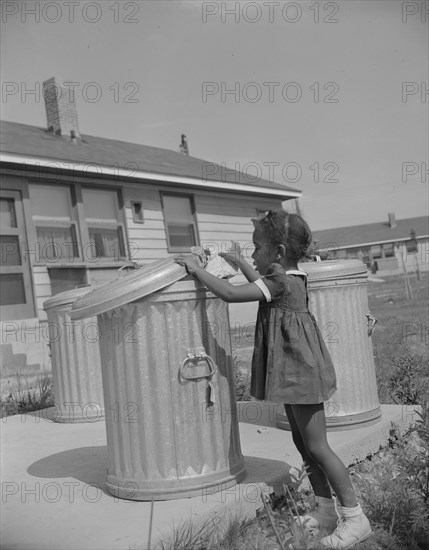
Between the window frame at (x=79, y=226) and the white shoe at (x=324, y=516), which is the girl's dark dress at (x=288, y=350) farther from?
the window frame at (x=79, y=226)

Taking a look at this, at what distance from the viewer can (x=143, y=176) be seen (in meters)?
12.3

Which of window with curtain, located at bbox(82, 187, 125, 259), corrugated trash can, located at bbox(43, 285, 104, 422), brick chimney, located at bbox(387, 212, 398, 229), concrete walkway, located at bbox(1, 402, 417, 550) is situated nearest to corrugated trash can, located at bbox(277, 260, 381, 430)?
concrete walkway, located at bbox(1, 402, 417, 550)

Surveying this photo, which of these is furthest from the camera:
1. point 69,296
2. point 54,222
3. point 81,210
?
point 81,210

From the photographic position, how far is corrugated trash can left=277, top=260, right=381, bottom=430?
4.32 meters

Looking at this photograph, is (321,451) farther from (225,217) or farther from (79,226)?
(225,217)

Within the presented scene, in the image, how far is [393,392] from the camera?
581 cm

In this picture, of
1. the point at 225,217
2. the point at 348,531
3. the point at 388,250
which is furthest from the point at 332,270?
the point at 388,250

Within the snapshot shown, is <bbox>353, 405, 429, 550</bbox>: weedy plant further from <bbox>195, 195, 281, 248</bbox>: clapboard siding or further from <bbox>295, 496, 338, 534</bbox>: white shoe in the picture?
<bbox>195, 195, 281, 248</bbox>: clapboard siding

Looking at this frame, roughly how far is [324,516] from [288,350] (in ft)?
2.59

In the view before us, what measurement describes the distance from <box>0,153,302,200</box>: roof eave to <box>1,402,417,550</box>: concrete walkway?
611cm

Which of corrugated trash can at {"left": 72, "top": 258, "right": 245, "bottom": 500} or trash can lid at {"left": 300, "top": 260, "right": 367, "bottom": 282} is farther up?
trash can lid at {"left": 300, "top": 260, "right": 367, "bottom": 282}

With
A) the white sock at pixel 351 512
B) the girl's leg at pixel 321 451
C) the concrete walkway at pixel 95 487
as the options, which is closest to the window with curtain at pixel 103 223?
the concrete walkway at pixel 95 487

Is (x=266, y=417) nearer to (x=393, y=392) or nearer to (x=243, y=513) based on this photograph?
(x=393, y=392)

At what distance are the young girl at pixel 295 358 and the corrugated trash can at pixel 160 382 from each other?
0.74 ft
